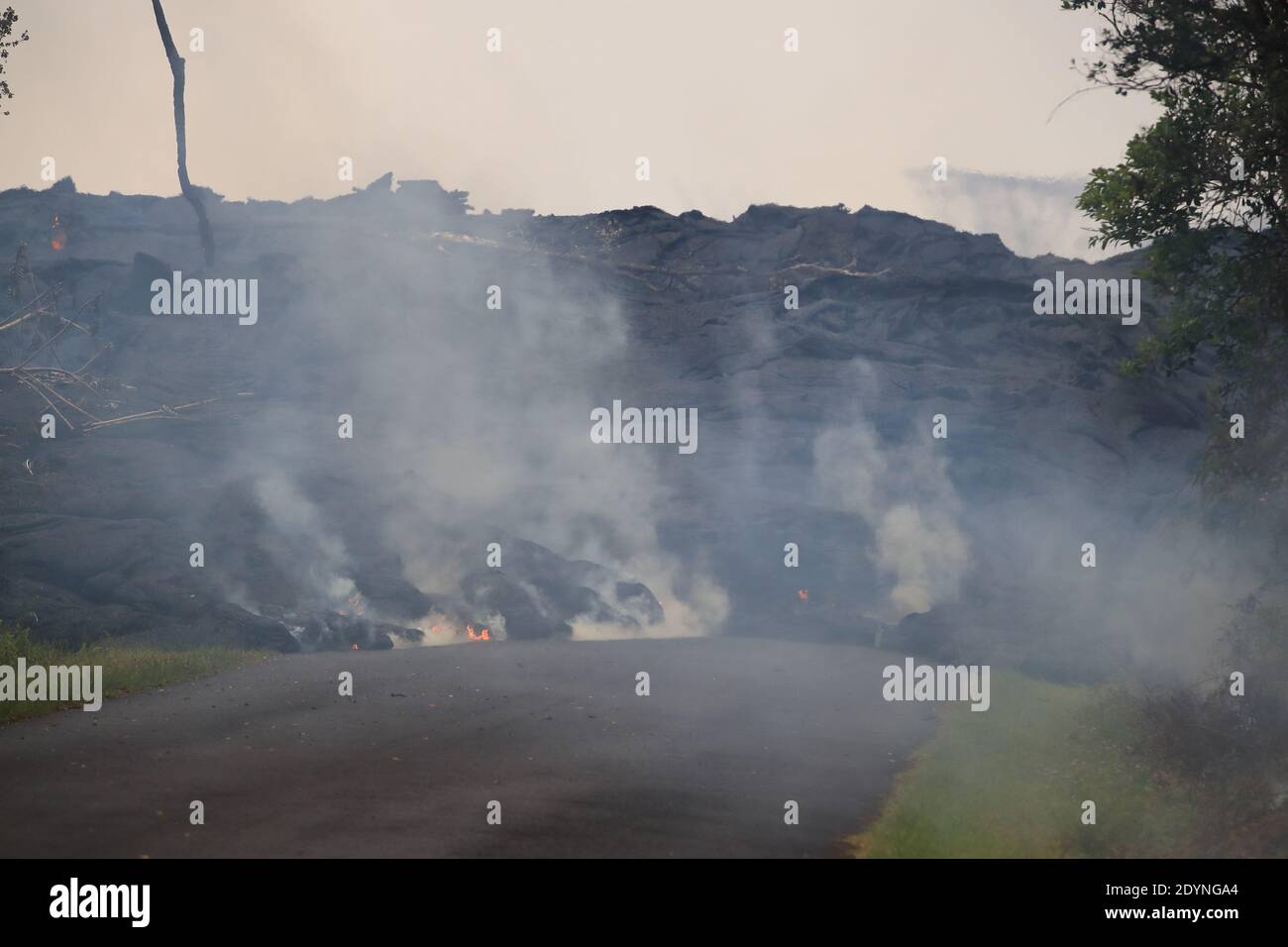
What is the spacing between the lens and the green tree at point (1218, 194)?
855 inches

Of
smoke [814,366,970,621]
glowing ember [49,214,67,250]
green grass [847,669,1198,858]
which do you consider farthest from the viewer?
glowing ember [49,214,67,250]

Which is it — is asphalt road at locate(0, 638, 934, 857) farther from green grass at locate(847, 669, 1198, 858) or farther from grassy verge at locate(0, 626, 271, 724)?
green grass at locate(847, 669, 1198, 858)

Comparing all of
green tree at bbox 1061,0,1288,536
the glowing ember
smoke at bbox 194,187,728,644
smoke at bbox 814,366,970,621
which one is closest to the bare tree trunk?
smoke at bbox 194,187,728,644

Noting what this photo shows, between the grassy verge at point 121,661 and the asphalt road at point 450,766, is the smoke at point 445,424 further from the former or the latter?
the asphalt road at point 450,766

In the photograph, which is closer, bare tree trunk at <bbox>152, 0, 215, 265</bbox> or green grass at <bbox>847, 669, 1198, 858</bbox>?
green grass at <bbox>847, 669, 1198, 858</bbox>

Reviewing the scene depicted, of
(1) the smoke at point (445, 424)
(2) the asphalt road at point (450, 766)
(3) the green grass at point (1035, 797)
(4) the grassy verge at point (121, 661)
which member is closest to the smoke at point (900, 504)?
(1) the smoke at point (445, 424)

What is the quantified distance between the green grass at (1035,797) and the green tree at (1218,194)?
5.66m

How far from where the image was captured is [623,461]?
67188 mm

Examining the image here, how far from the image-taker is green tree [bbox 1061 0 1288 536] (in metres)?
21.7

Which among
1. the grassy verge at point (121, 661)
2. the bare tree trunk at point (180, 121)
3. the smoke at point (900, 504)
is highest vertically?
the bare tree trunk at point (180, 121)

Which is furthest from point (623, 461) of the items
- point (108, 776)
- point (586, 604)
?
point (108, 776)

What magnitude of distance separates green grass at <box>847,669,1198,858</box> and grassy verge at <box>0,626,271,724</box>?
647 inches
